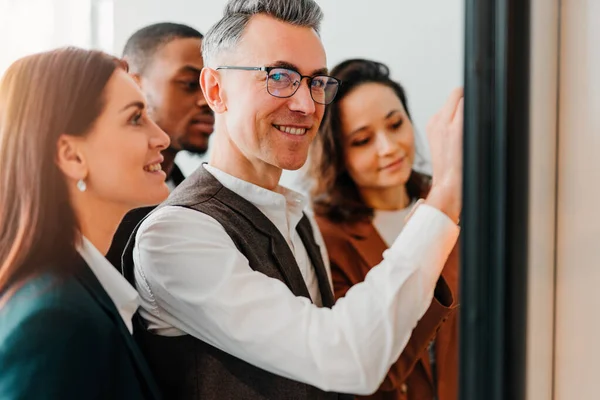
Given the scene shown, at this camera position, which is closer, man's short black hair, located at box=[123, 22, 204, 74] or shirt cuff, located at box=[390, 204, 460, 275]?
shirt cuff, located at box=[390, 204, 460, 275]

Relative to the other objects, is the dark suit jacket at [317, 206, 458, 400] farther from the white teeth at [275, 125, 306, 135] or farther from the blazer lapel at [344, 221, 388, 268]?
the white teeth at [275, 125, 306, 135]

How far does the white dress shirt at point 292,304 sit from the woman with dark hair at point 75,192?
9cm

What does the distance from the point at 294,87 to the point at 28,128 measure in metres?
0.45

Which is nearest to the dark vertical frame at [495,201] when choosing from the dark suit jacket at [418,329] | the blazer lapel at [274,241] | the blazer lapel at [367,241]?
the dark suit jacket at [418,329]

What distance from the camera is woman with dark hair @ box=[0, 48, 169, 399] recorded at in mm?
1169

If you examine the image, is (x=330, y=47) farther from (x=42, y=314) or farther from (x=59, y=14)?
(x=42, y=314)

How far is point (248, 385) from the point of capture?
114cm

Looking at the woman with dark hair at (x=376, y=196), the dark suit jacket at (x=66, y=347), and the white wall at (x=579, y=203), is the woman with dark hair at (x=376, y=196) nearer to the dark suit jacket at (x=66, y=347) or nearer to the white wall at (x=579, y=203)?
the white wall at (x=579, y=203)

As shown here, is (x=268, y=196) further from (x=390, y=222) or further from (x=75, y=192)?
(x=75, y=192)

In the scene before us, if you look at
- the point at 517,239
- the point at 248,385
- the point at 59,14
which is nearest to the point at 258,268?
the point at 248,385

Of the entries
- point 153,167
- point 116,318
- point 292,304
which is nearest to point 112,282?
point 116,318

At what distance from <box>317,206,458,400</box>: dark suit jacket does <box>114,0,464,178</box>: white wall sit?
189 mm

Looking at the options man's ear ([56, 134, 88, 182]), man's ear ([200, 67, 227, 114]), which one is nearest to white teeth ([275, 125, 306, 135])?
man's ear ([200, 67, 227, 114])

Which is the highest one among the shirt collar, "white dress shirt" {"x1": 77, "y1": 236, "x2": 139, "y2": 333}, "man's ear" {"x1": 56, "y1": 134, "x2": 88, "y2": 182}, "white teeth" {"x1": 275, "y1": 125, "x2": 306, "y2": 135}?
"white teeth" {"x1": 275, "y1": 125, "x2": 306, "y2": 135}
